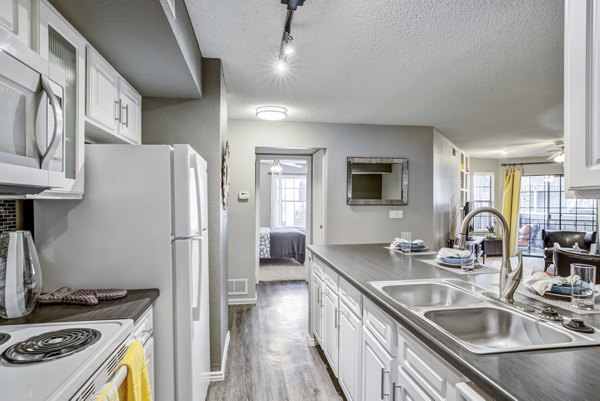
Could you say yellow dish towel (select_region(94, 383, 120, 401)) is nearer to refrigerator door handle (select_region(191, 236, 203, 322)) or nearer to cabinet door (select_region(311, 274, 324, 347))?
refrigerator door handle (select_region(191, 236, 203, 322))

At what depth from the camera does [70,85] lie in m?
1.54

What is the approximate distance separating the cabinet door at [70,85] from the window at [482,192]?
8.72 meters

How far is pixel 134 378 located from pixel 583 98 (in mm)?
1636

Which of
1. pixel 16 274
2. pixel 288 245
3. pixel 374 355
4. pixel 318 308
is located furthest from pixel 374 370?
pixel 288 245

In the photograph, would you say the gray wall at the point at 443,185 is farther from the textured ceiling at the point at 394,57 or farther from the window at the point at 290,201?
the window at the point at 290,201

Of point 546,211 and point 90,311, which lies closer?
point 90,311

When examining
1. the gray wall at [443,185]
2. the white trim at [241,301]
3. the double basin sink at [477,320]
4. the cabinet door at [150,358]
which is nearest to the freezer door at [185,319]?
the cabinet door at [150,358]

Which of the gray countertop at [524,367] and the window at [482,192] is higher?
the window at [482,192]

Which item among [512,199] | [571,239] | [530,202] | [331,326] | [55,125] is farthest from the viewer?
[530,202]

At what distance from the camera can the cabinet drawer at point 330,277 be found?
2346 mm

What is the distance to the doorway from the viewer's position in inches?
206

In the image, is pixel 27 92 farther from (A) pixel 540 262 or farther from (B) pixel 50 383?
(A) pixel 540 262

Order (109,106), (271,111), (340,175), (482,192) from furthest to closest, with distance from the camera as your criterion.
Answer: (482,192)
(340,175)
(271,111)
(109,106)

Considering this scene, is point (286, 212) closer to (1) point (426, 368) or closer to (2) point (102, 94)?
(2) point (102, 94)
